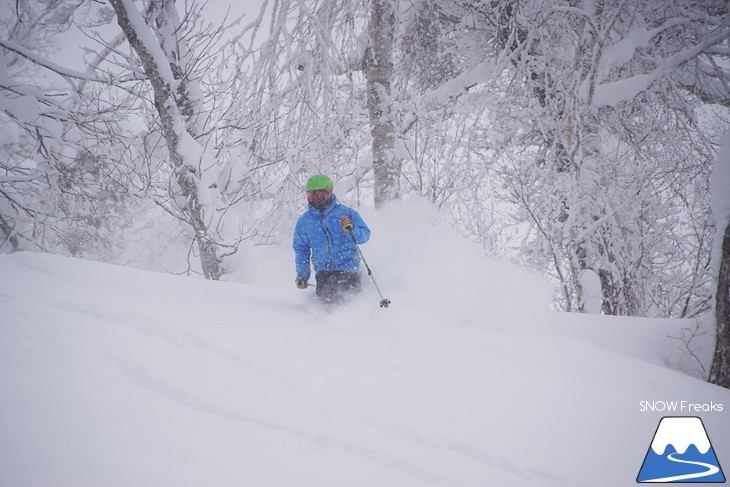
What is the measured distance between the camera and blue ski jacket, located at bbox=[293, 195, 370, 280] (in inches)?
145

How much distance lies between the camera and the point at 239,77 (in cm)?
414

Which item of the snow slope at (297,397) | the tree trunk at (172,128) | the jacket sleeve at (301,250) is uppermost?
the tree trunk at (172,128)

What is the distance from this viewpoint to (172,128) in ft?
16.4

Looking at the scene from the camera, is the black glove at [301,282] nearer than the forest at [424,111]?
Yes

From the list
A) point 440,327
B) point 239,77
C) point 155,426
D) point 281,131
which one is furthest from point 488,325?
point 239,77

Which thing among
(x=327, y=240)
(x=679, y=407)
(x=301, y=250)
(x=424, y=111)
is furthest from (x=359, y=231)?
(x=424, y=111)

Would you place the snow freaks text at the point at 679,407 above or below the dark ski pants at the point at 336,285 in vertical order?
below

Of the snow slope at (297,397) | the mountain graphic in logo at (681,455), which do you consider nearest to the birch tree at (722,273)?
the snow slope at (297,397)

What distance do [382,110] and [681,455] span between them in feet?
16.4

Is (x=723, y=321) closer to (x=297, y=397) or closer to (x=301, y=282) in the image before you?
(x=297, y=397)

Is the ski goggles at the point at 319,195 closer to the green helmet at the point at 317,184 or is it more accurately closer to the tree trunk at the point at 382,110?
the green helmet at the point at 317,184

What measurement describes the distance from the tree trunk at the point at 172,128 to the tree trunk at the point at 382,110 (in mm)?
2741

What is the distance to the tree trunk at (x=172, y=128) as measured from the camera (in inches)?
181

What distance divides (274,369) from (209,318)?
89 cm
